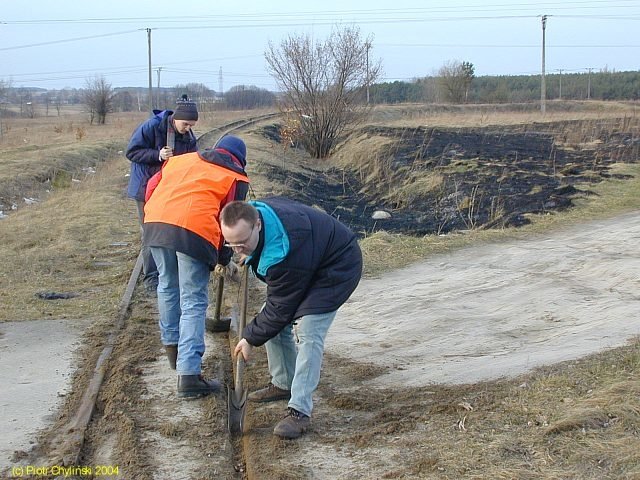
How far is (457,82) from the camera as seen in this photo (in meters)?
76.7

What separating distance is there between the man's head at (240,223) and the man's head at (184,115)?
2.62m

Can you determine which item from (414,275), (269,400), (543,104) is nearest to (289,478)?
(269,400)

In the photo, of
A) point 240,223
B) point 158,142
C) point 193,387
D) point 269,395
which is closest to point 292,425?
point 269,395

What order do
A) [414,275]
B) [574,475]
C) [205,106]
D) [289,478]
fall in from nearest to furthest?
[574,475]
[289,478]
[414,275]
[205,106]

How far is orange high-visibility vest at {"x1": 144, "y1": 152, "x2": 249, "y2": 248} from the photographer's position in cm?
508

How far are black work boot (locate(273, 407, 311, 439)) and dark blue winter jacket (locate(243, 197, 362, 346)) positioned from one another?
0.48m

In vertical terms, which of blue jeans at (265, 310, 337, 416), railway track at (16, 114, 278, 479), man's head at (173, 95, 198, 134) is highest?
man's head at (173, 95, 198, 134)

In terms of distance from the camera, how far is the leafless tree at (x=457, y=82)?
76688 mm

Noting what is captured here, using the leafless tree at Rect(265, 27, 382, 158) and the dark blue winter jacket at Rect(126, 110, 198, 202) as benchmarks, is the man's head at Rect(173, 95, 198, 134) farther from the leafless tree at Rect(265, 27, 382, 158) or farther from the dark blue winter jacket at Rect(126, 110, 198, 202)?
the leafless tree at Rect(265, 27, 382, 158)

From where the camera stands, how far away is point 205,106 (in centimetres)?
7069

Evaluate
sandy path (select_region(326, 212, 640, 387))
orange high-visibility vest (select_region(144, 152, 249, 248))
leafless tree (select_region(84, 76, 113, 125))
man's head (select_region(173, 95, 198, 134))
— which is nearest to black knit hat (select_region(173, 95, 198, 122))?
man's head (select_region(173, 95, 198, 134))

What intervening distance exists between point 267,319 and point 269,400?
966 mm

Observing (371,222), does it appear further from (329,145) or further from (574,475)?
(329,145)

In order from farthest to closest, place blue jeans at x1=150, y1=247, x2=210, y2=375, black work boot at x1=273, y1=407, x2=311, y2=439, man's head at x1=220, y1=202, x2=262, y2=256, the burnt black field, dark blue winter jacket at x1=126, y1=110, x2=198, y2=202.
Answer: the burnt black field
dark blue winter jacket at x1=126, y1=110, x2=198, y2=202
blue jeans at x1=150, y1=247, x2=210, y2=375
black work boot at x1=273, y1=407, x2=311, y2=439
man's head at x1=220, y1=202, x2=262, y2=256
